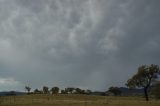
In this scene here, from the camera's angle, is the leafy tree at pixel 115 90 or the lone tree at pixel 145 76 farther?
the leafy tree at pixel 115 90

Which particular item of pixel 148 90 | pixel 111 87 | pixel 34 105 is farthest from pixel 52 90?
pixel 34 105

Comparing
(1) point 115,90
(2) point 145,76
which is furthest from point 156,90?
(1) point 115,90

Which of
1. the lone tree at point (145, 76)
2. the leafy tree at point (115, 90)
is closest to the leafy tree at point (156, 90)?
the lone tree at point (145, 76)

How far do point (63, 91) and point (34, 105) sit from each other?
114m

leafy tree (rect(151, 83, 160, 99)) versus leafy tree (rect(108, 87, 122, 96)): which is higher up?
leafy tree (rect(108, 87, 122, 96))

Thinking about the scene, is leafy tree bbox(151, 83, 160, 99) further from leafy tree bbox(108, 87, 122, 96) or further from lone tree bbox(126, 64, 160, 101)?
leafy tree bbox(108, 87, 122, 96)

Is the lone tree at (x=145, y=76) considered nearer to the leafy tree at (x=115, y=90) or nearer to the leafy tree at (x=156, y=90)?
the leafy tree at (x=156, y=90)

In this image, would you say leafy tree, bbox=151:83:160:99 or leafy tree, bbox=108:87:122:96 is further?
leafy tree, bbox=108:87:122:96

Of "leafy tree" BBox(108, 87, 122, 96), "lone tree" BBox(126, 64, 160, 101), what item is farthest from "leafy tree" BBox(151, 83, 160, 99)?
"leafy tree" BBox(108, 87, 122, 96)

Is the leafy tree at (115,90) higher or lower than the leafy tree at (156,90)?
higher

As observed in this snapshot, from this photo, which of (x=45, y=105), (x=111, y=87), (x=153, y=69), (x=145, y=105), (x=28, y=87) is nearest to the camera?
(x=145, y=105)

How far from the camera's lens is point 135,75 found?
108375 millimetres

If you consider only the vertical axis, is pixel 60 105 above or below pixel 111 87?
below

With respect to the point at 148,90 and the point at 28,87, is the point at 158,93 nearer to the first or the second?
the point at 148,90
